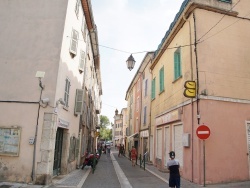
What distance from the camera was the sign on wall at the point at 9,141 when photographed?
32.6 ft

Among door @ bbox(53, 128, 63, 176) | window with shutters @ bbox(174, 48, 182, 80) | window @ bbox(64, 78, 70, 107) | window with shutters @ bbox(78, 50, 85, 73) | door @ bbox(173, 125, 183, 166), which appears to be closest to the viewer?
door @ bbox(53, 128, 63, 176)

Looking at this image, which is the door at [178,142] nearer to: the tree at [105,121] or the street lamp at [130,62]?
the street lamp at [130,62]

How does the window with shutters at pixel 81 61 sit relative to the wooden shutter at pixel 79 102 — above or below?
above

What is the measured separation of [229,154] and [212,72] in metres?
3.82

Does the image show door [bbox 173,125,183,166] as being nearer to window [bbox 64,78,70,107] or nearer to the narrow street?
the narrow street

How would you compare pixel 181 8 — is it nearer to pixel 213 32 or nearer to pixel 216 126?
pixel 213 32

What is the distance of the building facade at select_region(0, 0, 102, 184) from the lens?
32.2 ft

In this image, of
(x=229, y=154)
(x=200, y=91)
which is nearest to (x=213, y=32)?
(x=200, y=91)

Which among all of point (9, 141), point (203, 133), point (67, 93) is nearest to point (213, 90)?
point (203, 133)

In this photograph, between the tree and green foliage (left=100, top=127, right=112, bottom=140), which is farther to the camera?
the tree

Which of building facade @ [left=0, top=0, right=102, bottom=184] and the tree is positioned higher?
the tree

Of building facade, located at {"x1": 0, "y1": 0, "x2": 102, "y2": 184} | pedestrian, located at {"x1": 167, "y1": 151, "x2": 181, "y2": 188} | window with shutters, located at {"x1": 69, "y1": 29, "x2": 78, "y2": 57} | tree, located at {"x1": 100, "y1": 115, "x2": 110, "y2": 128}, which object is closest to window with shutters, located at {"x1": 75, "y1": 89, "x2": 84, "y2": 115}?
building facade, located at {"x1": 0, "y1": 0, "x2": 102, "y2": 184}

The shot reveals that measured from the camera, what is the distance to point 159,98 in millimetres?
18141

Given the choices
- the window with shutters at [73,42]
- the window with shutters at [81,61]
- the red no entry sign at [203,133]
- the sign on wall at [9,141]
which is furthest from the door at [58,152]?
the red no entry sign at [203,133]
